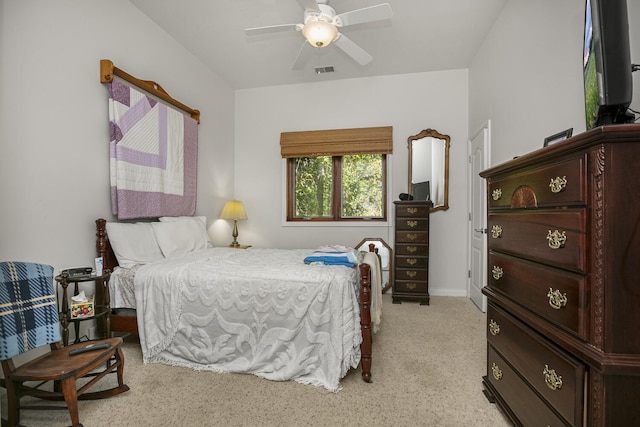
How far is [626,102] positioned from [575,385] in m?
0.98

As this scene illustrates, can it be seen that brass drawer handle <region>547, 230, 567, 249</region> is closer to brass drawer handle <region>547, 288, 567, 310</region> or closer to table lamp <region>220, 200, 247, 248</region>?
brass drawer handle <region>547, 288, 567, 310</region>

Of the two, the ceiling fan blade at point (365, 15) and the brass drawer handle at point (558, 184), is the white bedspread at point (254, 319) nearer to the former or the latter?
the brass drawer handle at point (558, 184)

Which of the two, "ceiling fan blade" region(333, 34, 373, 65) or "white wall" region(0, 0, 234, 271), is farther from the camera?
"ceiling fan blade" region(333, 34, 373, 65)

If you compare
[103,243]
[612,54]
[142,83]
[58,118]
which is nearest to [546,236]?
[612,54]

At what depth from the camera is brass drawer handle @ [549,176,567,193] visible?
1078 mm

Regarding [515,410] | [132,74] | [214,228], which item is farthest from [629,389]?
[214,228]

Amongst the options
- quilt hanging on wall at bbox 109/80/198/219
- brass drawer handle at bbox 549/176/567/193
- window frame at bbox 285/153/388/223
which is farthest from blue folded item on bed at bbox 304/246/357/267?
window frame at bbox 285/153/388/223

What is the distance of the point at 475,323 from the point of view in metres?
3.08

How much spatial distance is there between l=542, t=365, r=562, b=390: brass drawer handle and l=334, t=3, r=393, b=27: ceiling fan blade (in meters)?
2.39

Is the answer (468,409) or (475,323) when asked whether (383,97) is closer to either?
(475,323)

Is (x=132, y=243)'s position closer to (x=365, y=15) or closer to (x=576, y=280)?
(x=365, y=15)

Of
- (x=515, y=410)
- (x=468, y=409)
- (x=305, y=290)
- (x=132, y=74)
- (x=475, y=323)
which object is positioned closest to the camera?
(x=515, y=410)

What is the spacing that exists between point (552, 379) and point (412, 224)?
2702mm

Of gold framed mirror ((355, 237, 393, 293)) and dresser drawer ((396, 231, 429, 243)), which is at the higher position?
dresser drawer ((396, 231, 429, 243))
